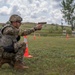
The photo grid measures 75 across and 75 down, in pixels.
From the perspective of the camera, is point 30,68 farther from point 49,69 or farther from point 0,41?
point 0,41

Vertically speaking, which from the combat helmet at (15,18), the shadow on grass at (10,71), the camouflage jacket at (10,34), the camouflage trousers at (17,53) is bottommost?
the shadow on grass at (10,71)

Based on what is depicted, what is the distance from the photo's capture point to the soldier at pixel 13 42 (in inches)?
292

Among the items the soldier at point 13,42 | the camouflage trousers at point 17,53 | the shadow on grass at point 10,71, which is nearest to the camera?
the shadow on grass at point 10,71

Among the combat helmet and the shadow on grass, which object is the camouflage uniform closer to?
the combat helmet

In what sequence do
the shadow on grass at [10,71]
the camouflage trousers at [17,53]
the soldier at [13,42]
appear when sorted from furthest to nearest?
1. the camouflage trousers at [17,53]
2. the soldier at [13,42]
3. the shadow on grass at [10,71]

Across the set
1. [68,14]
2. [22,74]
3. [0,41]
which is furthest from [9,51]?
[68,14]

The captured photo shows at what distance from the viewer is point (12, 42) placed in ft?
25.0

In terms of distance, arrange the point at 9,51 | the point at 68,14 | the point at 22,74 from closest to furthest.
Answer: the point at 22,74, the point at 9,51, the point at 68,14

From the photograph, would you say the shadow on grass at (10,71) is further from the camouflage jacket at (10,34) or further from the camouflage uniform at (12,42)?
the camouflage jacket at (10,34)

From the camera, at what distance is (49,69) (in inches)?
316

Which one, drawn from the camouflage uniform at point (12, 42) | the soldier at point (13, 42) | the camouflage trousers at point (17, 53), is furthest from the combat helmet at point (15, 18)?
the camouflage trousers at point (17, 53)

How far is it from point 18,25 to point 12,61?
3.58ft

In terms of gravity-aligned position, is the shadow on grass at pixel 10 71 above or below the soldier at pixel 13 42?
below

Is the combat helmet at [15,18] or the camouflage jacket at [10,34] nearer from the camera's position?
the camouflage jacket at [10,34]
